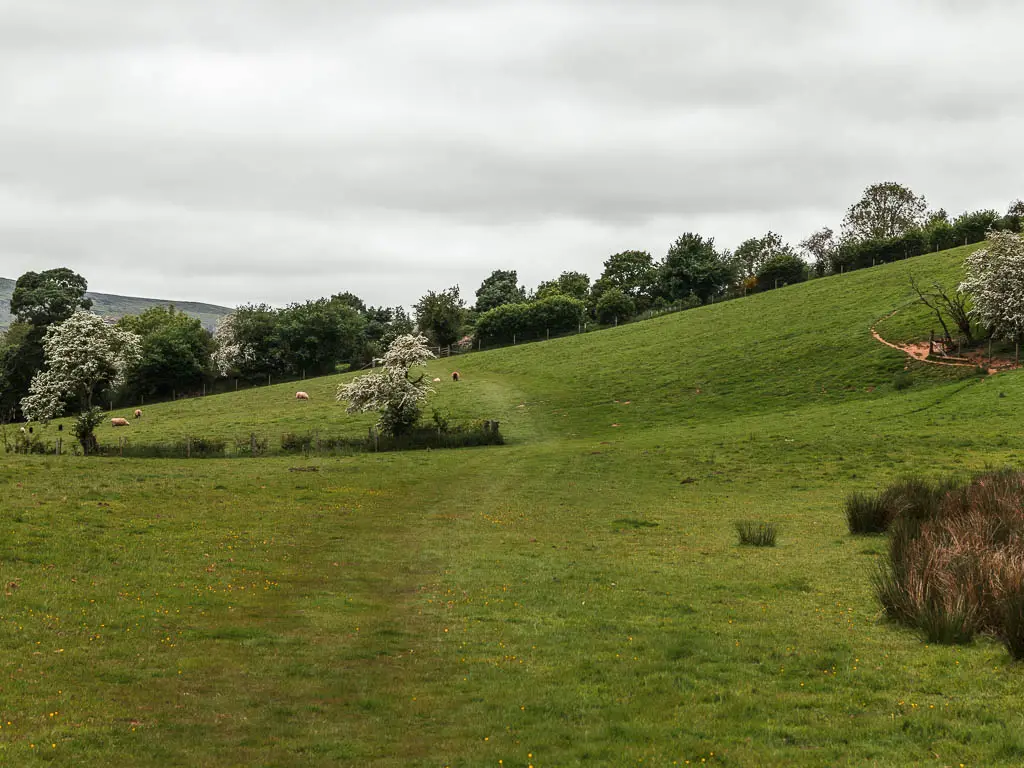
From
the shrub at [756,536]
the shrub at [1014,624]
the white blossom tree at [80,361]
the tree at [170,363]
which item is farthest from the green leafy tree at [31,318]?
the shrub at [1014,624]

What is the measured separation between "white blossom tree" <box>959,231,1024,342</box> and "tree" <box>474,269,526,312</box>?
93.5 metres

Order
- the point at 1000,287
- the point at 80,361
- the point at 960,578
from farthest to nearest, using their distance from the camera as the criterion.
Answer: the point at 1000,287, the point at 80,361, the point at 960,578

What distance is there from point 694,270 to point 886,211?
4014 cm

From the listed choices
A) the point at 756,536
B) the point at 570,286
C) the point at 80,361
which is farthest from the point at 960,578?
the point at 570,286

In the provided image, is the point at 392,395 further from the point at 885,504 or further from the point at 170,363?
the point at 170,363

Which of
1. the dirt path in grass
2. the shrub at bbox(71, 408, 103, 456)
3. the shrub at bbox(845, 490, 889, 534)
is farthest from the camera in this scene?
the dirt path in grass

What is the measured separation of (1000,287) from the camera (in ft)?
189

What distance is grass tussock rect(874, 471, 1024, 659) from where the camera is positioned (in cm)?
1221

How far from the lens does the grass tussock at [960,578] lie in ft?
40.1

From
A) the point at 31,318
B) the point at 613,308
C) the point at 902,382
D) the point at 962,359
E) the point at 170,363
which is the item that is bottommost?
the point at 902,382

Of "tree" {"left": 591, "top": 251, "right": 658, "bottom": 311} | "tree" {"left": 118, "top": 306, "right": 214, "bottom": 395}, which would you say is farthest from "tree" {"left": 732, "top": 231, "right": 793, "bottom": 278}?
"tree" {"left": 118, "top": 306, "right": 214, "bottom": 395}

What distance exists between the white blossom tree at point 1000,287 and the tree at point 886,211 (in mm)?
Answer: 79225

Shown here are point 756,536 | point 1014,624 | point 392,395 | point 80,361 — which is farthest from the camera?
point 392,395

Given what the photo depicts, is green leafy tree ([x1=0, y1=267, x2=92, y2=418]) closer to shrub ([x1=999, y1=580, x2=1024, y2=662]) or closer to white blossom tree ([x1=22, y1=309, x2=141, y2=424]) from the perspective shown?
white blossom tree ([x1=22, y1=309, x2=141, y2=424])
